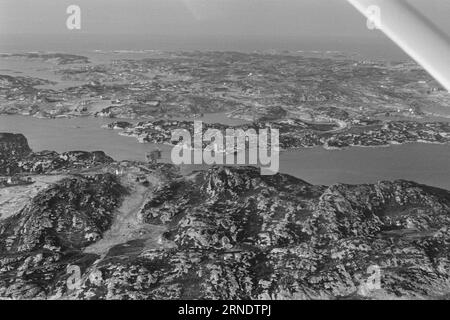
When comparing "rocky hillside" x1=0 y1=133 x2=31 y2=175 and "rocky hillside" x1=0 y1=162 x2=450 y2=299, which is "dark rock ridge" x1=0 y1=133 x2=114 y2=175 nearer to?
"rocky hillside" x1=0 y1=133 x2=31 y2=175

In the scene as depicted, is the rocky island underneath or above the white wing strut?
underneath

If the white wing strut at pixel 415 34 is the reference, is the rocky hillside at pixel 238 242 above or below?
below

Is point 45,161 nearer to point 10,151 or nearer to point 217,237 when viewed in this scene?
point 10,151

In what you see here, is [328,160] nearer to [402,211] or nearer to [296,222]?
[402,211]

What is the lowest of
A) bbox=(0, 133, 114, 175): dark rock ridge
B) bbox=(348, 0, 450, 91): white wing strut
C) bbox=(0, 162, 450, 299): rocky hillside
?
bbox=(0, 162, 450, 299): rocky hillside

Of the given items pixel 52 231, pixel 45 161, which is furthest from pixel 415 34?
pixel 45 161

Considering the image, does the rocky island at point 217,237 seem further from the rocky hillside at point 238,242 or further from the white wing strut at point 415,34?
the white wing strut at point 415,34

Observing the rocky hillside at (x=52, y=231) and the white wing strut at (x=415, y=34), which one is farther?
the rocky hillside at (x=52, y=231)

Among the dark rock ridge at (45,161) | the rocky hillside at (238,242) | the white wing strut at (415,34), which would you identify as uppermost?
the white wing strut at (415,34)

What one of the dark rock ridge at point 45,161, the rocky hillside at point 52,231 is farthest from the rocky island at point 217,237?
the dark rock ridge at point 45,161

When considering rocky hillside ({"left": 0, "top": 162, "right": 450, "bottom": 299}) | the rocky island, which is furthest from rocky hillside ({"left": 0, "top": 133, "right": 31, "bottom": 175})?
rocky hillside ({"left": 0, "top": 162, "right": 450, "bottom": 299})
